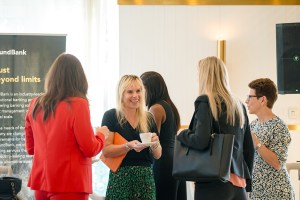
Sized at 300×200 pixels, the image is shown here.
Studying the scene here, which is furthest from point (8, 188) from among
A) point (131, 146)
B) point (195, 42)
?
point (195, 42)

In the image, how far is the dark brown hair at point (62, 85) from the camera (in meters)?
2.72

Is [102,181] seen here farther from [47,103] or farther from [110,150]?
[47,103]

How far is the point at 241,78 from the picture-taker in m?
5.54

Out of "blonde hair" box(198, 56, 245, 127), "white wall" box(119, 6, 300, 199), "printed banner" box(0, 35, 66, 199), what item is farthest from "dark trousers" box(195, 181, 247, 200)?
"white wall" box(119, 6, 300, 199)

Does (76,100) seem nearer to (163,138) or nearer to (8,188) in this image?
(8,188)

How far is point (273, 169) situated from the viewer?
3422 millimetres

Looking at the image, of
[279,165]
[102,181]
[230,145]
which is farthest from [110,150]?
[102,181]

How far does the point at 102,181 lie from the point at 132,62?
4.08 ft

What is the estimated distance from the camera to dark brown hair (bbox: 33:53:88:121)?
2717 millimetres

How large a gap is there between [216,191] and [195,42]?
9.16 feet

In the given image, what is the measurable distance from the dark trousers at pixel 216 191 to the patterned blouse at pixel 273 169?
56 cm

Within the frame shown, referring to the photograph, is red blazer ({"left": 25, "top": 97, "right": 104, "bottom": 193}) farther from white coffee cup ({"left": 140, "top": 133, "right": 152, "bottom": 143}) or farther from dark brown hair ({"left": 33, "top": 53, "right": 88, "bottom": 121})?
white coffee cup ({"left": 140, "top": 133, "right": 152, "bottom": 143})

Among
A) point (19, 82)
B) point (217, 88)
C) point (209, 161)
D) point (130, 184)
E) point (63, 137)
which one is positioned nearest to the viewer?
point (63, 137)

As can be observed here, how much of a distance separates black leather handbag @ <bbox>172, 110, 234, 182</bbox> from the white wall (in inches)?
97.6
